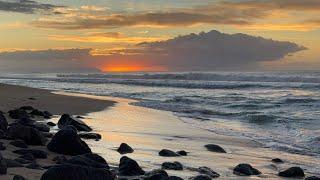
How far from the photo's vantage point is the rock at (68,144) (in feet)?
31.1

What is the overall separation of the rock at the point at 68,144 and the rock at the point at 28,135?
568 mm

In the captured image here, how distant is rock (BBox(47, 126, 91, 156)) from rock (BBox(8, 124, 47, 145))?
1.86ft

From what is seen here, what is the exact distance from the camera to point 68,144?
Answer: 31.2ft

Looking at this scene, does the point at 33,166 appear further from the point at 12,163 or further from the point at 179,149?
the point at 179,149

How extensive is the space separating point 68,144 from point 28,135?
1.26 metres

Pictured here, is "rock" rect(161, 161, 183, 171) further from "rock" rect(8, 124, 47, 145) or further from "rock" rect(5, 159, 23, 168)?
"rock" rect(8, 124, 47, 145)

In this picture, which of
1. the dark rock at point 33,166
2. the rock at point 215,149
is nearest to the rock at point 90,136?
the rock at point 215,149

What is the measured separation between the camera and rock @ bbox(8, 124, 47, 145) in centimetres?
1015

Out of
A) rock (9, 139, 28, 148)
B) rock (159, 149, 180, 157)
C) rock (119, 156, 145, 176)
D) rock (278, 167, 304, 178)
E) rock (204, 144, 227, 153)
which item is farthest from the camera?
rock (204, 144, 227, 153)

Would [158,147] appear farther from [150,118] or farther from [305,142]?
[150,118]

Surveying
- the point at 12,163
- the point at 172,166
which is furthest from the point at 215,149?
the point at 12,163

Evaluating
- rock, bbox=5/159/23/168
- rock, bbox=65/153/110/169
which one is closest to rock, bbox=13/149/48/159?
rock, bbox=5/159/23/168

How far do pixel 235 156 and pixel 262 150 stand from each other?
144cm

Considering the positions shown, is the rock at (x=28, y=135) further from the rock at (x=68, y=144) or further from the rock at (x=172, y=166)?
the rock at (x=172, y=166)
